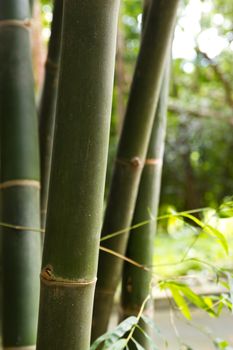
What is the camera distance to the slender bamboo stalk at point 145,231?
2.40 ft

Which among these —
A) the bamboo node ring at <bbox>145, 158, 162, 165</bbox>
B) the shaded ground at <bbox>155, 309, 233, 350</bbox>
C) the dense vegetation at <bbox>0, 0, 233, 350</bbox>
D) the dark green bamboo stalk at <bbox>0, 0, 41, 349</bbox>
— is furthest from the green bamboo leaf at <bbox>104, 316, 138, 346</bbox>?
the shaded ground at <bbox>155, 309, 233, 350</bbox>

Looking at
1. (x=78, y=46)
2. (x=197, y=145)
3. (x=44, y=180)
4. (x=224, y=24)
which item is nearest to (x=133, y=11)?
(x=224, y=24)

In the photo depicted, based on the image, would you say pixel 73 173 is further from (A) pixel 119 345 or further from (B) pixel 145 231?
(B) pixel 145 231

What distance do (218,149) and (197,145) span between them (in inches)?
8.4

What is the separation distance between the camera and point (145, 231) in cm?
74

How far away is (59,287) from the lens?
46 centimetres

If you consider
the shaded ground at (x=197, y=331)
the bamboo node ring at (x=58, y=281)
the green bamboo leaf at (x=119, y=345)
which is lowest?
the shaded ground at (x=197, y=331)

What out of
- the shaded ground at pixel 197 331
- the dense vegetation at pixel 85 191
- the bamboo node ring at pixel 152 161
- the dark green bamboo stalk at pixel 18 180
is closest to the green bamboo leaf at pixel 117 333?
the dense vegetation at pixel 85 191

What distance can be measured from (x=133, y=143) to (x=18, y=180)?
0.52 feet

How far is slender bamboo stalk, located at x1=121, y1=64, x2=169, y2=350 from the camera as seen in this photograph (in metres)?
0.73

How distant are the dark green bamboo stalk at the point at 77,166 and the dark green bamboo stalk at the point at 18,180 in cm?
16

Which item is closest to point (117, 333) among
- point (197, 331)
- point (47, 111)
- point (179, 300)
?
point (179, 300)

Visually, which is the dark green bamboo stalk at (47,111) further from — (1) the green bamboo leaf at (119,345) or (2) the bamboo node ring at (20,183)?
(1) the green bamboo leaf at (119,345)

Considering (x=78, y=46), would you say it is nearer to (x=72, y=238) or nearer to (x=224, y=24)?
(x=72, y=238)
